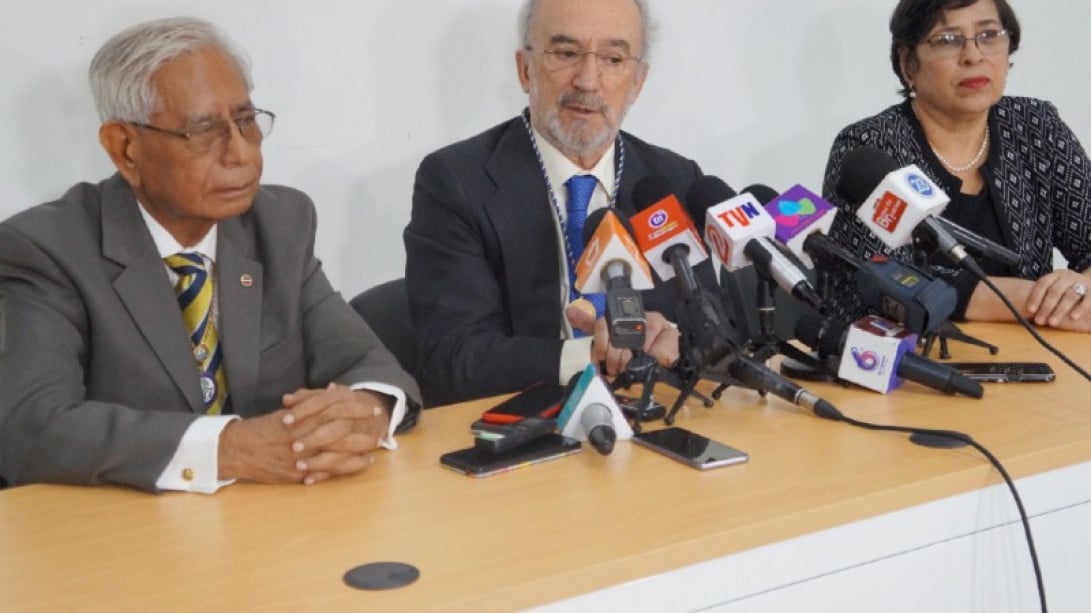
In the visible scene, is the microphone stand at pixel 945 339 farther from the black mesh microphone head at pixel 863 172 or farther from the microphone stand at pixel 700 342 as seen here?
the microphone stand at pixel 700 342

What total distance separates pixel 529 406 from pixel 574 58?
2.85 ft

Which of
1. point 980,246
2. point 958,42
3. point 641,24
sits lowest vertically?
point 980,246

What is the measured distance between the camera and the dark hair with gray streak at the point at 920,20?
114 inches

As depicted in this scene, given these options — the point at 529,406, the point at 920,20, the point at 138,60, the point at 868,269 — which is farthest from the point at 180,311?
the point at 920,20

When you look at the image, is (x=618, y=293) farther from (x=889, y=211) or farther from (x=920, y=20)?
(x=920, y=20)

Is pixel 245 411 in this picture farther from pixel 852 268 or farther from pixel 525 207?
pixel 852 268

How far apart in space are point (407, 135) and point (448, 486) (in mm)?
1550

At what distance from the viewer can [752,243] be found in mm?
1759

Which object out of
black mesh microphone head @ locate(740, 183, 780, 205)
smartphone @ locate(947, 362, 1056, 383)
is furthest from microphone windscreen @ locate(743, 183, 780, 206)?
smartphone @ locate(947, 362, 1056, 383)

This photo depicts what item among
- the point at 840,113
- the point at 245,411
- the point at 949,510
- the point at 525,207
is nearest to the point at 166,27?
the point at 245,411

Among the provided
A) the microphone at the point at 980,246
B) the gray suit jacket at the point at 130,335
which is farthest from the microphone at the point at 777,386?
the gray suit jacket at the point at 130,335

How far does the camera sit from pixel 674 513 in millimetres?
1440

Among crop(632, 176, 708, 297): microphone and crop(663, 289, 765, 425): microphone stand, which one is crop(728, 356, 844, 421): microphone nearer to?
crop(663, 289, 765, 425): microphone stand

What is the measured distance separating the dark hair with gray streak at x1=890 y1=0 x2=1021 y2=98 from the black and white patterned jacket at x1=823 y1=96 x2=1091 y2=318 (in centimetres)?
16
